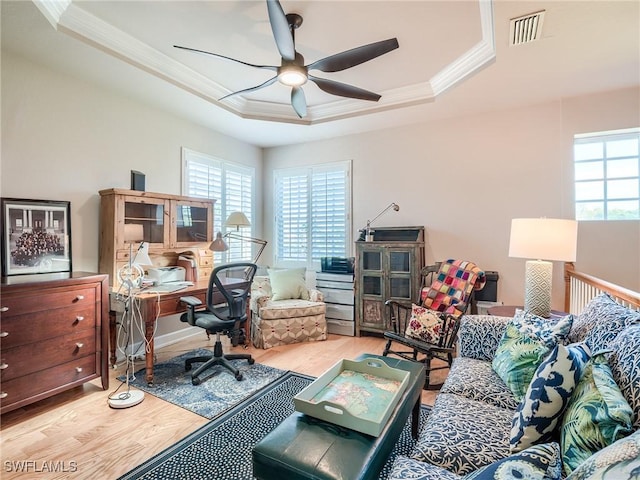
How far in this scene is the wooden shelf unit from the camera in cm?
A: 296

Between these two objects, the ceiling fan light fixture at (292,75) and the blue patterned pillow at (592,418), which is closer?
the blue patterned pillow at (592,418)

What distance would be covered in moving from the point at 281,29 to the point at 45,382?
2.85 metres

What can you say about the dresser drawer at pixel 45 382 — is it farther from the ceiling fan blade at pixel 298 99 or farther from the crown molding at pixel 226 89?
the ceiling fan blade at pixel 298 99

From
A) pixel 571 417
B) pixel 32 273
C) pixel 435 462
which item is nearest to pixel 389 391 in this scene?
pixel 435 462

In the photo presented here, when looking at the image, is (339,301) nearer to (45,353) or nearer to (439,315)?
(439,315)

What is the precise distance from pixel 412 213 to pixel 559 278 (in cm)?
173

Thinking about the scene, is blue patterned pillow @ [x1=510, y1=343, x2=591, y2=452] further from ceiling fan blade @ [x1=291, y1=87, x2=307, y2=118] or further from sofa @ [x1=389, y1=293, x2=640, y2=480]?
ceiling fan blade @ [x1=291, y1=87, x2=307, y2=118]

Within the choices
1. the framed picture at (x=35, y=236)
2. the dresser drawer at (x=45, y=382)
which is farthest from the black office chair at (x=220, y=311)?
the framed picture at (x=35, y=236)

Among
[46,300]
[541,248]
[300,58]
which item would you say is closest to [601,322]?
[541,248]

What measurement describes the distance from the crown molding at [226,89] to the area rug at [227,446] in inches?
114

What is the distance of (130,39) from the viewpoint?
2527 mm

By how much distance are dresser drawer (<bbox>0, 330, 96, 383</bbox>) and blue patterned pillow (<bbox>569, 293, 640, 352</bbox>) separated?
3.24 m

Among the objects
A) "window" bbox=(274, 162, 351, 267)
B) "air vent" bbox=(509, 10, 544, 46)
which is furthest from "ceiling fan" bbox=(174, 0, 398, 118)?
"window" bbox=(274, 162, 351, 267)

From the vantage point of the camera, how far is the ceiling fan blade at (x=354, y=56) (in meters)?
2.03
